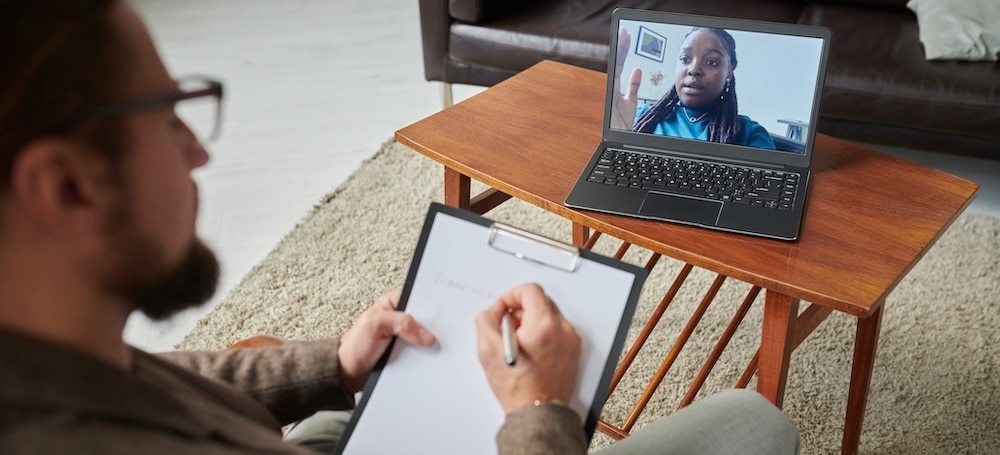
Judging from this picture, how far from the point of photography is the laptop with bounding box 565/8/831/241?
1.30 metres

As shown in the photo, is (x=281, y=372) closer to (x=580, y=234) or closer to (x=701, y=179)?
(x=701, y=179)

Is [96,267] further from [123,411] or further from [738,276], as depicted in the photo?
[738,276]

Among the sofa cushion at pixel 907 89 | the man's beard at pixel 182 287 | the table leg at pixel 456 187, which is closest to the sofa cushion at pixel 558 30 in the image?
the sofa cushion at pixel 907 89

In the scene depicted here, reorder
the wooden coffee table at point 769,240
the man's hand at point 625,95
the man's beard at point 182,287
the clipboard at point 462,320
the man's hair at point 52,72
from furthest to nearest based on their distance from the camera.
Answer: the man's hand at point 625,95 → the wooden coffee table at point 769,240 → the clipboard at point 462,320 → the man's beard at point 182,287 → the man's hair at point 52,72

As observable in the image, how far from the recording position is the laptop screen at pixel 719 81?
1.33 m

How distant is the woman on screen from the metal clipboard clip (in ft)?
1.72

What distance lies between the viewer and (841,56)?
2.12 meters

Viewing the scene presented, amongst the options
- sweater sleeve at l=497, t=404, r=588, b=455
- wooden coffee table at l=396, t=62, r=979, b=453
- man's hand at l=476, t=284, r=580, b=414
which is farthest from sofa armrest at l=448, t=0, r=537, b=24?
sweater sleeve at l=497, t=404, r=588, b=455

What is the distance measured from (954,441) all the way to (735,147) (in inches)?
26.6

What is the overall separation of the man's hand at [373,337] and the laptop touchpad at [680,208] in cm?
46

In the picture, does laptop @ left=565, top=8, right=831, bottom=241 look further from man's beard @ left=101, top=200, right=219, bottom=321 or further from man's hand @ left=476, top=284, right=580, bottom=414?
man's beard @ left=101, top=200, right=219, bottom=321

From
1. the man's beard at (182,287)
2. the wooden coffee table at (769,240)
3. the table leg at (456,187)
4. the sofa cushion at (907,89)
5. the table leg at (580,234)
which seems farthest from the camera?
the sofa cushion at (907,89)

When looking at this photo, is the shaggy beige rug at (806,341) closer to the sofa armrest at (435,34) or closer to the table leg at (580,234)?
the table leg at (580,234)

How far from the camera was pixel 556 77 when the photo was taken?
1723mm
